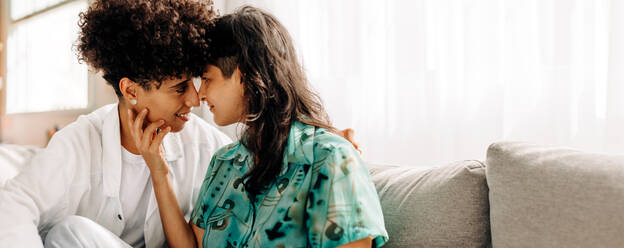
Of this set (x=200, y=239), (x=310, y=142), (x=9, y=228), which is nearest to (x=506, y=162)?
(x=310, y=142)

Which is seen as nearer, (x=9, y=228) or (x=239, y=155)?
(x=9, y=228)

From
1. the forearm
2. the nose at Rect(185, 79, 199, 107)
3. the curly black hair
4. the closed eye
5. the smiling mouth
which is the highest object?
the curly black hair

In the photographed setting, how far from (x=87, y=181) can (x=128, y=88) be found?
0.90 feet

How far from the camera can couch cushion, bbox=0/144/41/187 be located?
1724mm

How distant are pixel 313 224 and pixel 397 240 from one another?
10.3 inches

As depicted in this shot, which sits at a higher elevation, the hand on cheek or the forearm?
the hand on cheek

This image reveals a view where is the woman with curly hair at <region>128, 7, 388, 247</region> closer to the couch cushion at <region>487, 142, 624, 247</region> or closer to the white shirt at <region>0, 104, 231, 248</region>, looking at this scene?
Answer: the white shirt at <region>0, 104, 231, 248</region>

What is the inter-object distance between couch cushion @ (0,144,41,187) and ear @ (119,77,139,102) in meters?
0.70

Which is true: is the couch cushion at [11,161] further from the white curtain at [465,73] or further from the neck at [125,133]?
the white curtain at [465,73]

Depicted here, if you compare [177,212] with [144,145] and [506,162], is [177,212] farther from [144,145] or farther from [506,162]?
[506,162]

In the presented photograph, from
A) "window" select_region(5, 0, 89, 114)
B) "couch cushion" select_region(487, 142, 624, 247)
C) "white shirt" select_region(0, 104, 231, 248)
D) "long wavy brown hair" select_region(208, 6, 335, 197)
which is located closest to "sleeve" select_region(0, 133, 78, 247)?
"white shirt" select_region(0, 104, 231, 248)

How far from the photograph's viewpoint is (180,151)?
4.79 feet

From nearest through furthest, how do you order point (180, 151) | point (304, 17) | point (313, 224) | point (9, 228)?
point (313, 224) < point (9, 228) < point (180, 151) < point (304, 17)

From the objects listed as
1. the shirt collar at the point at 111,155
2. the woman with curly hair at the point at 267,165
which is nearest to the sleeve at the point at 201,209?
the woman with curly hair at the point at 267,165
